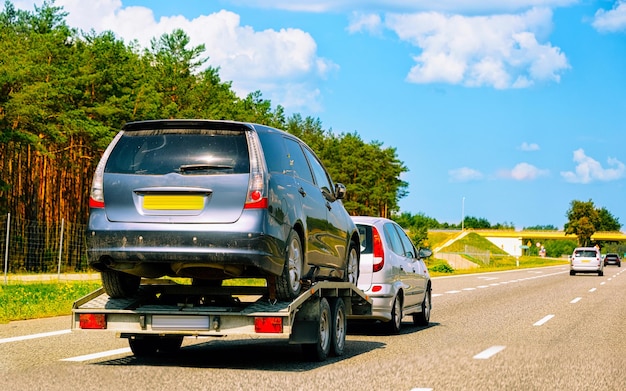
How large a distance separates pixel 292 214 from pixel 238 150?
823mm

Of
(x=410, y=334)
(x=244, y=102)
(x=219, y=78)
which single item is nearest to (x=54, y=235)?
(x=410, y=334)

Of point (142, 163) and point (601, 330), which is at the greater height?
point (142, 163)

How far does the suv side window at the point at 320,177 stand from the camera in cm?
1050

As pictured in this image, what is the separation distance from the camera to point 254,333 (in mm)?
8461

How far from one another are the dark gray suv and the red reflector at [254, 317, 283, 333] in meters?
0.38

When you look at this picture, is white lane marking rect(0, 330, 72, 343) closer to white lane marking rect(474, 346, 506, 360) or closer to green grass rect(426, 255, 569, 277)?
white lane marking rect(474, 346, 506, 360)

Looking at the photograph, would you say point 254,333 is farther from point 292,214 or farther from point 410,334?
point 410,334

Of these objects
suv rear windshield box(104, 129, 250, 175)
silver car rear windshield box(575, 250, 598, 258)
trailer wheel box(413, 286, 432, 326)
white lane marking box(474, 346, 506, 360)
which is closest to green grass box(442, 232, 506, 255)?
silver car rear windshield box(575, 250, 598, 258)

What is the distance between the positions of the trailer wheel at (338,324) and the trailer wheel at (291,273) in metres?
0.99

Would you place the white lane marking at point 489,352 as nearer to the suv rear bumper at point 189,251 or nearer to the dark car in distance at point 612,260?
the suv rear bumper at point 189,251

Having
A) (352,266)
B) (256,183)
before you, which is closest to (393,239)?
(352,266)

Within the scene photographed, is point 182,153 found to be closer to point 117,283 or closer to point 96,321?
point 117,283

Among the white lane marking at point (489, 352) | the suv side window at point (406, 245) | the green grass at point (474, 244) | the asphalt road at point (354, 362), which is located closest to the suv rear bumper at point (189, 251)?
the asphalt road at point (354, 362)

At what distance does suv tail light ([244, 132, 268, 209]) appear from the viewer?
8.33 metres
